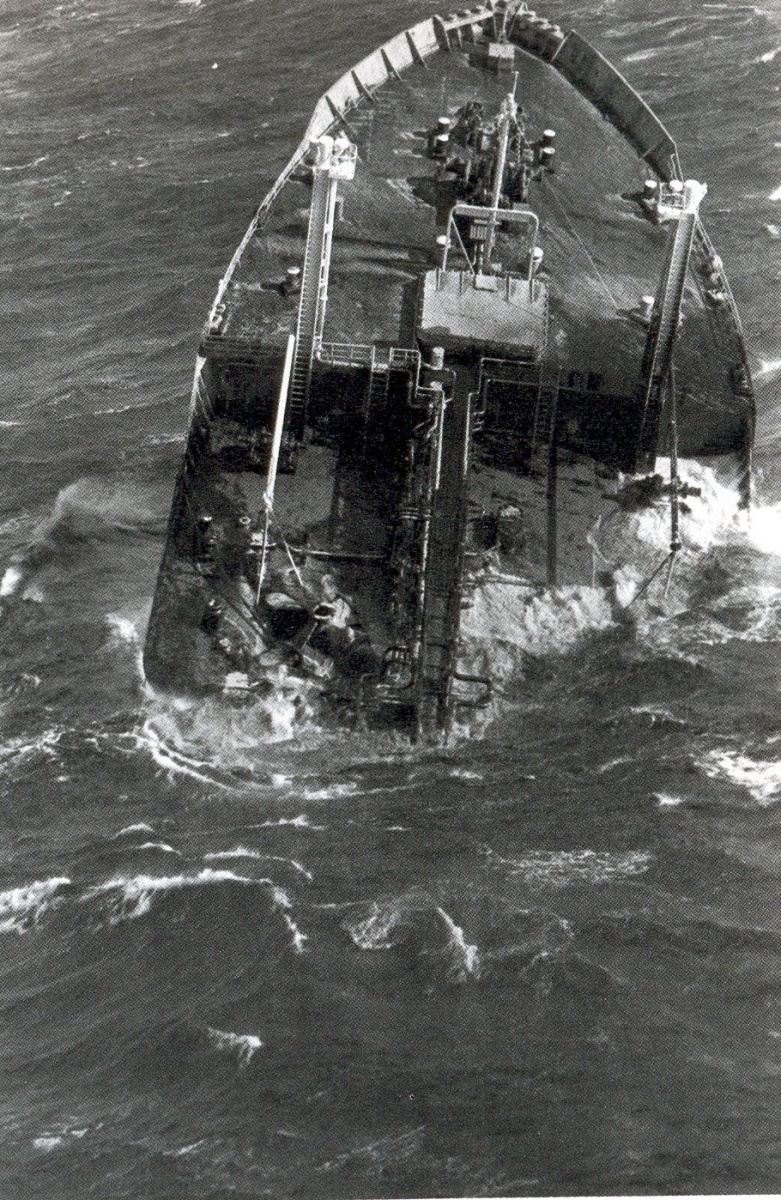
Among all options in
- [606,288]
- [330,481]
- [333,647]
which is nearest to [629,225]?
[606,288]

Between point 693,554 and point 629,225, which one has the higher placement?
point 629,225

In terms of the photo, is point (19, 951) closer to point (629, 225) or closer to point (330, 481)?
point (330, 481)

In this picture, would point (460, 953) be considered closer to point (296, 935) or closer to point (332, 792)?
point (296, 935)

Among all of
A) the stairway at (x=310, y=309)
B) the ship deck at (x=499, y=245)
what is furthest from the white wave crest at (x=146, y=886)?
the ship deck at (x=499, y=245)

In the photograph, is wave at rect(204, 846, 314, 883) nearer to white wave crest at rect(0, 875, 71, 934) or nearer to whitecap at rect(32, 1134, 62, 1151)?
white wave crest at rect(0, 875, 71, 934)

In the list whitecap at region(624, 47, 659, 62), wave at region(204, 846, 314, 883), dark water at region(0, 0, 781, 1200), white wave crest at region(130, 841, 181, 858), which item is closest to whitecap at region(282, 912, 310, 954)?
dark water at region(0, 0, 781, 1200)

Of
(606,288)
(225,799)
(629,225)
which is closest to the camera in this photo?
(225,799)
